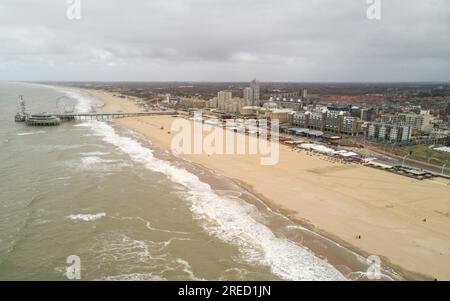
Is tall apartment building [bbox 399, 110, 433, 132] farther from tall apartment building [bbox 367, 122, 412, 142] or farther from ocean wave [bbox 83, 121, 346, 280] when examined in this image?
ocean wave [bbox 83, 121, 346, 280]

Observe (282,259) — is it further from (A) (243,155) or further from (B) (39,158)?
(B) (39,158)

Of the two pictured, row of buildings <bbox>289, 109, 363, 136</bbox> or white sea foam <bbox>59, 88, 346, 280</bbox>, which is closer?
white sea foam <bbox>59, 88, 346, 280</bbox>

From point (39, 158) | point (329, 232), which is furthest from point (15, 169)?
point (329, 232)

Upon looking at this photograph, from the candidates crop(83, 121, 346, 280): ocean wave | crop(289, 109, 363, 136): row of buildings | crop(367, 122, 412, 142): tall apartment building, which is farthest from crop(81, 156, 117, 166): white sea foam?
crop(367, 122, 412, 142): tall apartment building

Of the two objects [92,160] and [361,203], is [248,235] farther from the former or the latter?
[92,160]

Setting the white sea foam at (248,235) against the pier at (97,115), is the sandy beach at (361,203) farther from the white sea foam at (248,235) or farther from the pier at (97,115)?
the pier at (97,115)

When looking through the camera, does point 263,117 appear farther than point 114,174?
Yes
